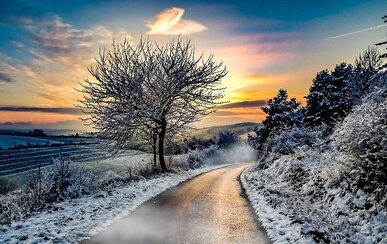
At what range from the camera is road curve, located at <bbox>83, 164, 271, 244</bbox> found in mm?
8086

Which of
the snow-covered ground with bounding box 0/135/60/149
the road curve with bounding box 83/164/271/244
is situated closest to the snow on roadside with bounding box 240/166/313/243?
the road curve with bounding box 83/164/271/244

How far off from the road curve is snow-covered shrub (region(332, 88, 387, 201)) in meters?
3.21

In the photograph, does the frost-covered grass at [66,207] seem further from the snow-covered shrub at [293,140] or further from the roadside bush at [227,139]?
the roadside bush at [227,139]

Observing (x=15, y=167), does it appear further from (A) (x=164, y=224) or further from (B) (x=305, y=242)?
(B) (x=305, y=242)

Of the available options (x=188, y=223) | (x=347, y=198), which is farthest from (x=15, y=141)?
(x=347, y=198)

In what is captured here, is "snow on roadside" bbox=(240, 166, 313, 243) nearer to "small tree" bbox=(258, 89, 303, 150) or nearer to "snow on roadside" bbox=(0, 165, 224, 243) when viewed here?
"snow on roadside" bbox=(0, 165, 224, 243)

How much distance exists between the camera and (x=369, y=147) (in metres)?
9.15

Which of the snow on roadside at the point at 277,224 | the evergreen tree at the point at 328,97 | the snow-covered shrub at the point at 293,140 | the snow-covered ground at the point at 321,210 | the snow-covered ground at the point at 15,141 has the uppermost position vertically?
the evergreen tree at the point at 328,97

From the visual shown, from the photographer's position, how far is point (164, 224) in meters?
9.46

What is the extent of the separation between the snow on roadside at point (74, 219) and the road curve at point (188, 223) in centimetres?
47

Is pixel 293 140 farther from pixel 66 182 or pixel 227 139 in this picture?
pixel 227 139

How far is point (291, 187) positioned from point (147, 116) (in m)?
14.1

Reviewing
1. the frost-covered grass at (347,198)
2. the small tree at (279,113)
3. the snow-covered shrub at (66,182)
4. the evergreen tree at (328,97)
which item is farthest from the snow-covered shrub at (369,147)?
the small tree at (279,113)

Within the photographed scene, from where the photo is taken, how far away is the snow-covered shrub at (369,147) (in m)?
8.57
